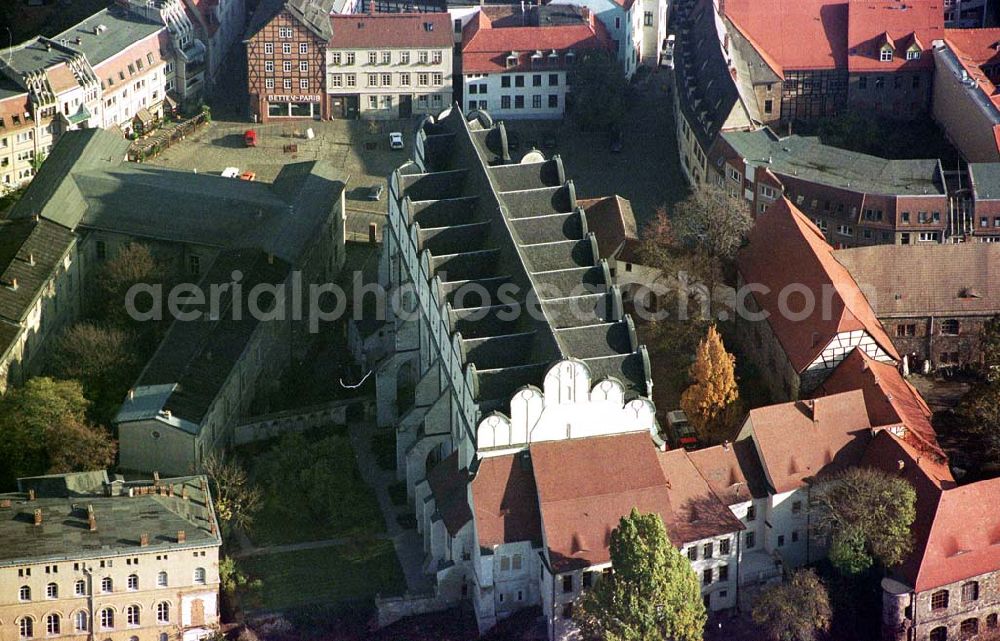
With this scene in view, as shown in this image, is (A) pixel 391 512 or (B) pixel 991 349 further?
(A) pixel 391 512

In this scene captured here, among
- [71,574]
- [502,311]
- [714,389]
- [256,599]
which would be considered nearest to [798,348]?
[714,389]

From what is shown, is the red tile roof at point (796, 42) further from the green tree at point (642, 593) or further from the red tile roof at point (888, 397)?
the green tree at point (642, 593)

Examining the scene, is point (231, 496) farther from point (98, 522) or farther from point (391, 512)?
point (98, 522)

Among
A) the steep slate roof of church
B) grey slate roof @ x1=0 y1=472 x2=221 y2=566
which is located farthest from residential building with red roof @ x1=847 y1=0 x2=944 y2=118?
grey slate roof @ x1=0 y1=472 x2=221 y2=566

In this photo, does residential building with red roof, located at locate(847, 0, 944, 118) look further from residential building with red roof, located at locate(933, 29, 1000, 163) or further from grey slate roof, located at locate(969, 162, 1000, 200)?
grey slate roof, located at locate(969, 162, 1000, 200)

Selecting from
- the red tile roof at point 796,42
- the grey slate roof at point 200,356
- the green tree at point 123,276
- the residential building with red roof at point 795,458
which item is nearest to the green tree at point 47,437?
the grey slate roof at point 200,356

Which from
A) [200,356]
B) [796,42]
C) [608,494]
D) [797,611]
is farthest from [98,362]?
[796,42]
